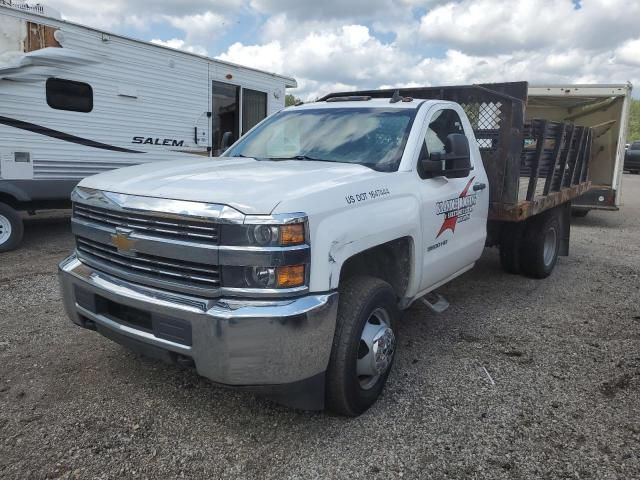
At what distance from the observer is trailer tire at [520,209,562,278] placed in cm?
599

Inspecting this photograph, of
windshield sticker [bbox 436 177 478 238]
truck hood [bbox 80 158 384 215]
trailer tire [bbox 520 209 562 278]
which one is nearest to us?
truck hood [bbox 80 158 384 215]

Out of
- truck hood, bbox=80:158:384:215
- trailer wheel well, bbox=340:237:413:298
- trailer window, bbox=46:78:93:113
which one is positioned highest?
trailer window, bbox=46:78:93:113

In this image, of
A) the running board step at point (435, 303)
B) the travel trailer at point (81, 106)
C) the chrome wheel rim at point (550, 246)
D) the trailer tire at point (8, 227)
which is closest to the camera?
the running board step at point (435, 303)

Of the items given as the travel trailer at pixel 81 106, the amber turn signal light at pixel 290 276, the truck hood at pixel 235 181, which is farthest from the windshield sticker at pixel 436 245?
the travel trailer at pixel 81 106

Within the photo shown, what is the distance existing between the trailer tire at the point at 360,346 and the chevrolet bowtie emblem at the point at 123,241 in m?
1.18

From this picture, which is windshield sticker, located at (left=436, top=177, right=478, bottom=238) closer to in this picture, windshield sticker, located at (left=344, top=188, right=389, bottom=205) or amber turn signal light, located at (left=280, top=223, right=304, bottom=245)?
windshield sticker, located at (left=344, top=188, right=389, bottom=205)

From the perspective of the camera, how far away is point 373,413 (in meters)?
3.14

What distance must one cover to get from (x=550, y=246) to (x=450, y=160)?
3467mm

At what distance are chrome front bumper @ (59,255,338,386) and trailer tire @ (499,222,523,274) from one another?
409 centimetres

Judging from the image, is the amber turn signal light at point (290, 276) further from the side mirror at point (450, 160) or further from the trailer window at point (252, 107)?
the trailer window at point (252, 107)

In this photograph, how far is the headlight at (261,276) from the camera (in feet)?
8.13

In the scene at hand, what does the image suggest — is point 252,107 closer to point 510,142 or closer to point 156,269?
point 510,142

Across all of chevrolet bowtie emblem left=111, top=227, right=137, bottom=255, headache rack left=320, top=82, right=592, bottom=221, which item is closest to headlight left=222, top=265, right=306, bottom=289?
chevrolet bowtie emblem left=111, top=227, right=137, bottom=255

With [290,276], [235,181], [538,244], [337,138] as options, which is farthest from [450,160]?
[538,244]
